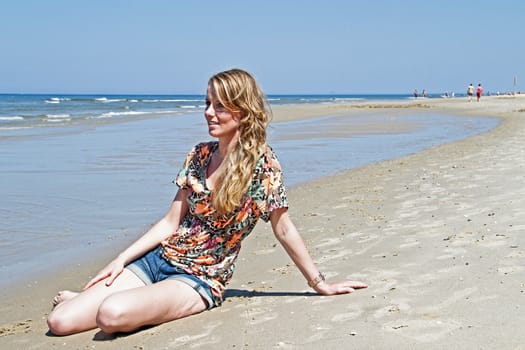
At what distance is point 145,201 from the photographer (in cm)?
843

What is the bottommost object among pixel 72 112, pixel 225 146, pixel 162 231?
pixel 72 112

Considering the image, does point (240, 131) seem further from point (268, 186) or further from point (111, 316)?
point (111, 316)

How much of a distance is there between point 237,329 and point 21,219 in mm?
4623

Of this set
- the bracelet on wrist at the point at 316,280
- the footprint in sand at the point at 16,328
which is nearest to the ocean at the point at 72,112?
the footprint in sand at the point at 16,328

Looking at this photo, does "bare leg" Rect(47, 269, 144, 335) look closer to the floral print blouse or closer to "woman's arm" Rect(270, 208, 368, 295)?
the floral print blouse

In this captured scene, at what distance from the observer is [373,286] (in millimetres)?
4035

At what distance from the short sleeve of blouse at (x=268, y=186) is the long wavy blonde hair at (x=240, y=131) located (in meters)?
0.05

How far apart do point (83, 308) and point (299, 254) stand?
1.28 meters

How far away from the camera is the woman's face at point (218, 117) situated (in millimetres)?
3816

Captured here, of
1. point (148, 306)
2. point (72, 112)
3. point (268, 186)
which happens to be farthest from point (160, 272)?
point (72, 112)

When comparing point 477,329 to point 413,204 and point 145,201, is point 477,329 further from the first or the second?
point 145,201

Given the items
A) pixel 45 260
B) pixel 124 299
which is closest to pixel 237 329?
Answer: pixel 124 299

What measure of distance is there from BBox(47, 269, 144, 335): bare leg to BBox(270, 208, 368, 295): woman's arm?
34.5 inches

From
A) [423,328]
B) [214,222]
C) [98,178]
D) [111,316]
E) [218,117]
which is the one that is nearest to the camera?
[423,328]
